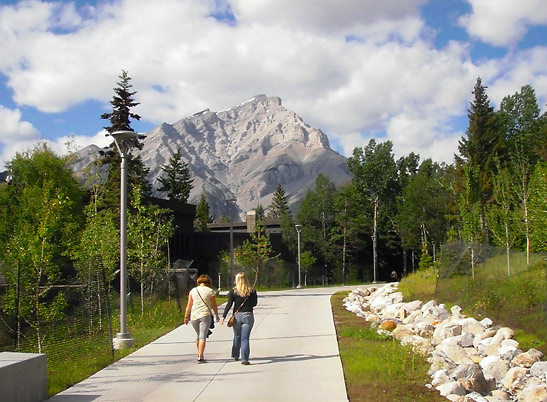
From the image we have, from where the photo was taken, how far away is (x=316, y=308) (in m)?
25.0

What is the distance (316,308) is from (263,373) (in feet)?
47.9

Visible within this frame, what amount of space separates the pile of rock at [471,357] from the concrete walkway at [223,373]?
180 centimetres

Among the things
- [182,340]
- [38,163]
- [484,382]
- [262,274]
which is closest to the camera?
[484,382]

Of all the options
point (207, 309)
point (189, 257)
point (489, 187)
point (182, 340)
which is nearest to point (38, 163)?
point (189, 257)

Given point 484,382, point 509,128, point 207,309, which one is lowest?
point 484,382

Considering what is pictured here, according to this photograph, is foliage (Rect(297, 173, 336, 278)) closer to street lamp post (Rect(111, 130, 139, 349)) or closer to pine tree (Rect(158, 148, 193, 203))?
pine tree (Rect(158, 148, 193, 203))

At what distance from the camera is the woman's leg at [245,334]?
11398 mm

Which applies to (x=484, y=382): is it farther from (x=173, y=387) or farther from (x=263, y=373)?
(x=173, y=387)

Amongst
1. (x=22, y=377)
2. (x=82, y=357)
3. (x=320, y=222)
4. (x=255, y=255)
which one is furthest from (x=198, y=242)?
(x=22, y=377)

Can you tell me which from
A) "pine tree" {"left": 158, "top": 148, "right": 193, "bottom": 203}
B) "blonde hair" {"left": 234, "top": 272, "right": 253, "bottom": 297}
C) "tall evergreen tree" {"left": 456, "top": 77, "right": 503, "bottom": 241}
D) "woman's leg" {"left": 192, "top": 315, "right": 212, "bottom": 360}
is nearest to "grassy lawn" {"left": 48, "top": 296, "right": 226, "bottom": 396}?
"woman's leg" {"left": 192, "top": 315, "right": 212, "bottom": 360}

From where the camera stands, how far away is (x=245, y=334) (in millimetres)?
11445

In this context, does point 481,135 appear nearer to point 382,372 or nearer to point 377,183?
point 377,183

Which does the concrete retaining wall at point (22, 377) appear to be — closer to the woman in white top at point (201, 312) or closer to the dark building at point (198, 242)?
the woman in white top at point (201, 312)

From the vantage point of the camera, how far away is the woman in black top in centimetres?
1144
